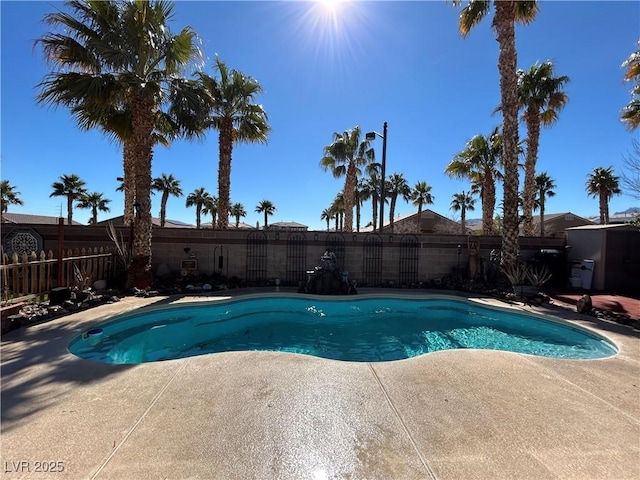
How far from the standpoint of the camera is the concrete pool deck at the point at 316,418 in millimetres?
2195

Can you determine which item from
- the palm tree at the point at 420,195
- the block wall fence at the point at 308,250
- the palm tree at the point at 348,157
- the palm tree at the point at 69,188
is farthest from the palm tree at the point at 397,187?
the palm tree at the point at 69,188

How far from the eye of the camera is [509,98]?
34.5 ft

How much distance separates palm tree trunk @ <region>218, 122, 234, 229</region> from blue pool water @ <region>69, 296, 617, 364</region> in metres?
5.98

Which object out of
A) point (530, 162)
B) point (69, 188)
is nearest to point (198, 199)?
point (69, 188)

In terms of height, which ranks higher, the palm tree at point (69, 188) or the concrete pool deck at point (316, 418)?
the palm tree at point (69, 188)

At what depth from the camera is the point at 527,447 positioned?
2.45 m

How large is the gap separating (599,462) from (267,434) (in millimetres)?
2690

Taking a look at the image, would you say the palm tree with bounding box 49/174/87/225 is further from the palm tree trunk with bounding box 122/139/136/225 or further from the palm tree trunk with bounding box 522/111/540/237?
the palm tree trunk with bounding box 522/111/540/237

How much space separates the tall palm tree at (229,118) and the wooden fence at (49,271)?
4956 millimetres

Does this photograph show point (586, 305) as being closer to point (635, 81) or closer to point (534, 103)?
point (635, 81)

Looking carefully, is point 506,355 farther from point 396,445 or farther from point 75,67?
point 75,67

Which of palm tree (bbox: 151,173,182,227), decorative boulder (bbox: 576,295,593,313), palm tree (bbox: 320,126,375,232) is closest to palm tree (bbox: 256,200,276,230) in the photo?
palm tree (bbox: 151,173,182,227)

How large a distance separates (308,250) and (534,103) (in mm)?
13705

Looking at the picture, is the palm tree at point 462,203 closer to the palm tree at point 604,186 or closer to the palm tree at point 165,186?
the palm tree at point 604,186
